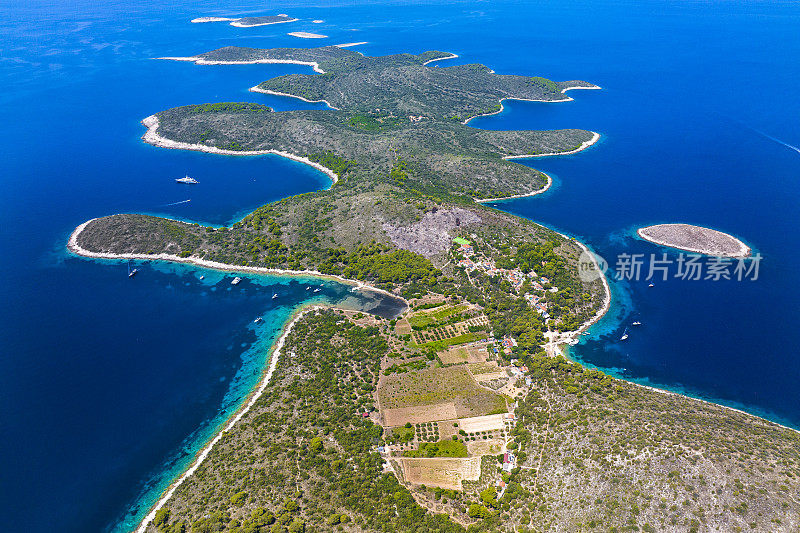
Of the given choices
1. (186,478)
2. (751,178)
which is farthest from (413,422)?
(751,178)

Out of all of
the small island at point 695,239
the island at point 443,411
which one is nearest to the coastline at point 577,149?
the small island at point 695,239

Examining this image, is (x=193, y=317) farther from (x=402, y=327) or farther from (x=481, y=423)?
(x=481, y=423)

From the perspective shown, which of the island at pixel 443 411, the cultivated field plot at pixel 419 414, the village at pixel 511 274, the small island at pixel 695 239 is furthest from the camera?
the small island at pixel 695 239

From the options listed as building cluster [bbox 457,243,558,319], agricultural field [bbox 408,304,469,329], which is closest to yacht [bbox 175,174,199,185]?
building cluster [bbox 457,243,558,319]

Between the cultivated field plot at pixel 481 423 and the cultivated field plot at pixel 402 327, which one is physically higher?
the cultivated field plot at pixel 402 327

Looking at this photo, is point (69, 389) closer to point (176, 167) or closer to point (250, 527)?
point (250, 527)

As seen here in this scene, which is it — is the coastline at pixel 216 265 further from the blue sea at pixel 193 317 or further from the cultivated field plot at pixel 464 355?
the cultivated field plot at pixel 464 355
